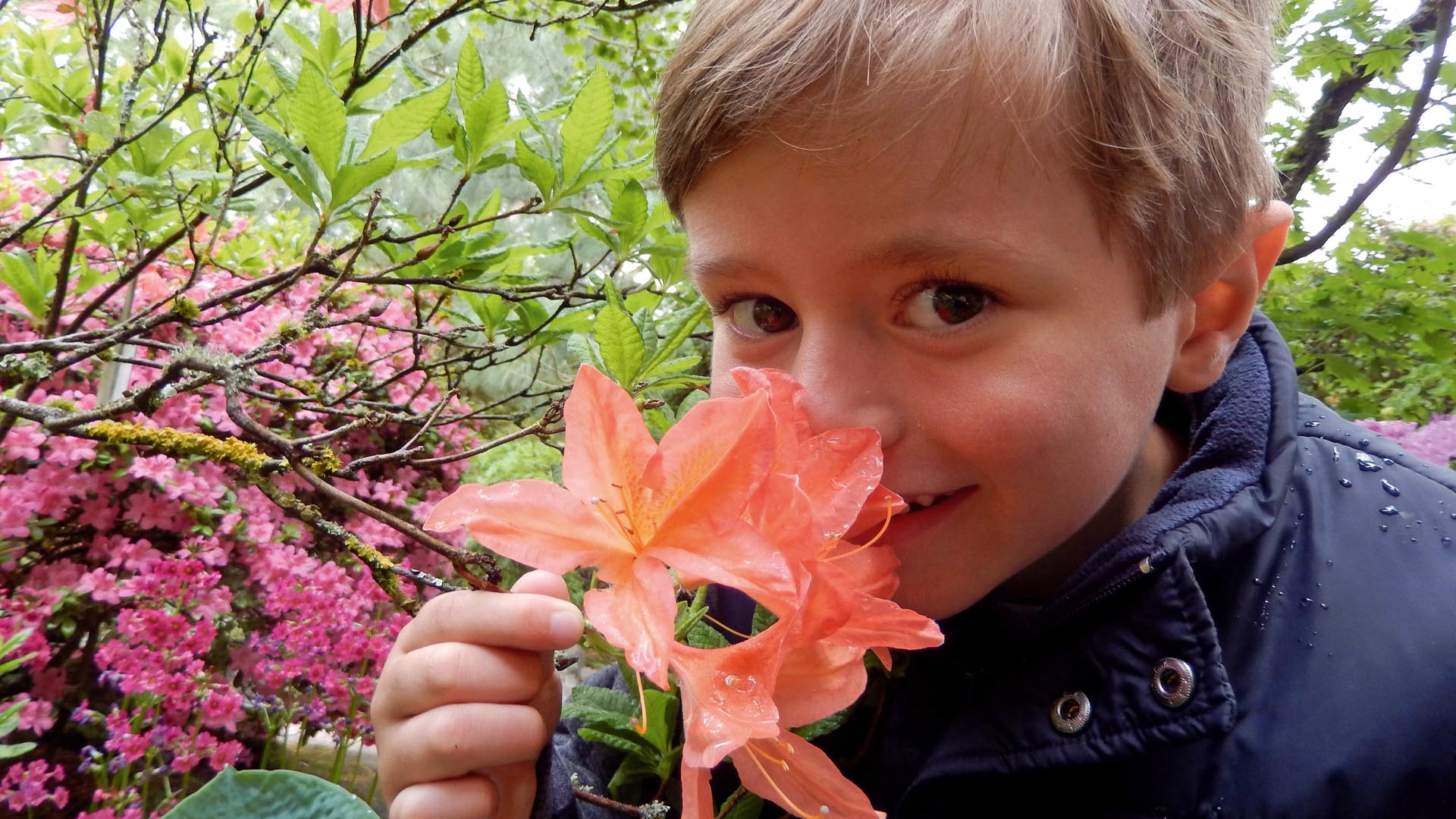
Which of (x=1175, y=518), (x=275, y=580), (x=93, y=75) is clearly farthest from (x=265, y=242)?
(x=1175, y=518)

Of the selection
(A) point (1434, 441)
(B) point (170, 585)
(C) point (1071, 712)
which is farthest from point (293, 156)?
(A) point (1434, 441)

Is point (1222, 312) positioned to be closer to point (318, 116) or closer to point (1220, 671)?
point (1220, 671)

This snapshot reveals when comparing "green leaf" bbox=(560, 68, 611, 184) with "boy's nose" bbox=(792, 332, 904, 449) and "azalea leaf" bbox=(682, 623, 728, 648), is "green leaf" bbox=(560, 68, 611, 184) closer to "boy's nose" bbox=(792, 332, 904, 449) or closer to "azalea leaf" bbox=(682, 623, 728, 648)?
"boy's nose" bbox=(792, 332, 904, 449)

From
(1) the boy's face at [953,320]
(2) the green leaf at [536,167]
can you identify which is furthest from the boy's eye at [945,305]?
(2) the green leaf at [536,167]

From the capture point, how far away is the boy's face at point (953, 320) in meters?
0.95

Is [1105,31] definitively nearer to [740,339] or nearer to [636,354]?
[740,339]

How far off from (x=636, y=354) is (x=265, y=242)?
2102 millimetres

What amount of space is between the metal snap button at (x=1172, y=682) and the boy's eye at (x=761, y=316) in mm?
640

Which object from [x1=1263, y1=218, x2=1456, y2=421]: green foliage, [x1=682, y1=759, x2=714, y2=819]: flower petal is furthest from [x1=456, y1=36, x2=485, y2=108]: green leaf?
[x1=1263, y1=218, x2=1456, y2=421]: green foliage

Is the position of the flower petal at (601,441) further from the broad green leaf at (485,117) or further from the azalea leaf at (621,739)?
the broad green leaf at (485,117)

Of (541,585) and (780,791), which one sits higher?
(541,585)

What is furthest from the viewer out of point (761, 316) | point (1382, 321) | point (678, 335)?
point (1382, 321)

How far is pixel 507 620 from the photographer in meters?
0.79

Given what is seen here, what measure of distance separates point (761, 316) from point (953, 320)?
27 centimetres
